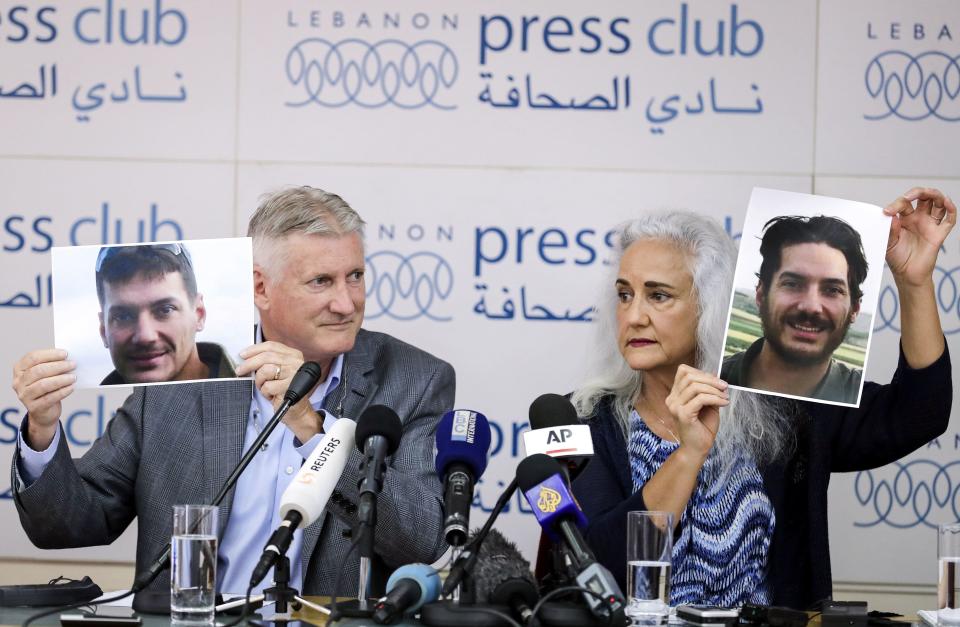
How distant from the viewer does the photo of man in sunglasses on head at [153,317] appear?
2.67 m

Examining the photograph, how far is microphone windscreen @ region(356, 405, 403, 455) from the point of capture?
2119mm

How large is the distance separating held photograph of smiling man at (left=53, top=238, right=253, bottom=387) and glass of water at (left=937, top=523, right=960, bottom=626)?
61.4 inches

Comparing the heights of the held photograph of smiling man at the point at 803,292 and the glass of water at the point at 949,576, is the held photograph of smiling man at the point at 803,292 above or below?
above

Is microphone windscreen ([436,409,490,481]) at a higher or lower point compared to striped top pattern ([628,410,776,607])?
higher

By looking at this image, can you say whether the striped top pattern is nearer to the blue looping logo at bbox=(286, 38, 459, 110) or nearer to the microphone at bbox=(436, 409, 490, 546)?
the microphone at bbox=(436, 409, 490, 546)

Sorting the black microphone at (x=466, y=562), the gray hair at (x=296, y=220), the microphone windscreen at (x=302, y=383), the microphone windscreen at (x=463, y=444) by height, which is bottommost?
the black microphone at (x=466, y=562)

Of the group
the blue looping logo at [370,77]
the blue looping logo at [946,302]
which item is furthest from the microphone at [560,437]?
the blue looping logo at [946,302]

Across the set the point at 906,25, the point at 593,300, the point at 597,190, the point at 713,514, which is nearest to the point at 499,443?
the point at 593,300

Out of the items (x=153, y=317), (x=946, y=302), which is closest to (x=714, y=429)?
(x=153, y=317)

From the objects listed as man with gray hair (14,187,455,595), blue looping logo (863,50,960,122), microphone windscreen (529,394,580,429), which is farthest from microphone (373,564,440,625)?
blue looping logo (863,50,960,122)

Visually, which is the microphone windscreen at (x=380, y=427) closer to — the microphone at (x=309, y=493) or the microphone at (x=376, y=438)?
the microphone at (x=376, y=438)

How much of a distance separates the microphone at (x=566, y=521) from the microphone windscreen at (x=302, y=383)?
48 centimetres

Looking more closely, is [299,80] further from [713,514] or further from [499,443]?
[713,514]

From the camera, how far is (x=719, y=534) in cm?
285
